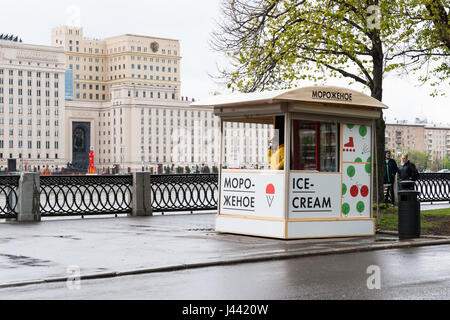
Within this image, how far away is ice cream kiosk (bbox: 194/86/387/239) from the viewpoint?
1419 cm

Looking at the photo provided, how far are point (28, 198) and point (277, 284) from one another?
41.4ft

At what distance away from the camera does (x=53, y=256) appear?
463 inches

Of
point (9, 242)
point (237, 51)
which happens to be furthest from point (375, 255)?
point (237, 51)

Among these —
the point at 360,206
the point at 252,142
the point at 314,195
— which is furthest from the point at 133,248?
A: the point at 360,206

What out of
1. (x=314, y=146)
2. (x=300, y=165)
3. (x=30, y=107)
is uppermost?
(x=30, y=107)

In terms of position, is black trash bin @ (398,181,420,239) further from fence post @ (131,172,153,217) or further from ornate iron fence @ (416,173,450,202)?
ornate iron fence @ (416,173,450,202)

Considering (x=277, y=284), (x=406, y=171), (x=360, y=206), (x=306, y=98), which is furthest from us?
(x=406, y=171)

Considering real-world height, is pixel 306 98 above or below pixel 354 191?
above

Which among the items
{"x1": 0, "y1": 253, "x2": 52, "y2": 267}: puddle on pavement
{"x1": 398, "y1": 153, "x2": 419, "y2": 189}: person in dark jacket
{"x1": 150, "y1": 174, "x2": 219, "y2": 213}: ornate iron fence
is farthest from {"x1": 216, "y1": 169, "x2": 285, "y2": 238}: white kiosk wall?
{"x1": 398, "y1": 153, "x2": 419, "y2": 189}: person in dark jacket

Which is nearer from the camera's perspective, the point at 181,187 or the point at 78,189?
the point at 78,189

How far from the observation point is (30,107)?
196 meters

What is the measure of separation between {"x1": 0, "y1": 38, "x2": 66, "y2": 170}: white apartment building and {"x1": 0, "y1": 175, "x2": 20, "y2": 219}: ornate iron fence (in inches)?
6882

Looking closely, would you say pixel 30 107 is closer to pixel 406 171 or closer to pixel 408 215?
pixel 406 171

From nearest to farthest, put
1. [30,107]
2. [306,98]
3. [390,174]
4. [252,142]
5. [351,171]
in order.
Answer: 1. [306,98]
2. [351,171]
3. [252,142]
4. [390,174]
5. [30,107]
